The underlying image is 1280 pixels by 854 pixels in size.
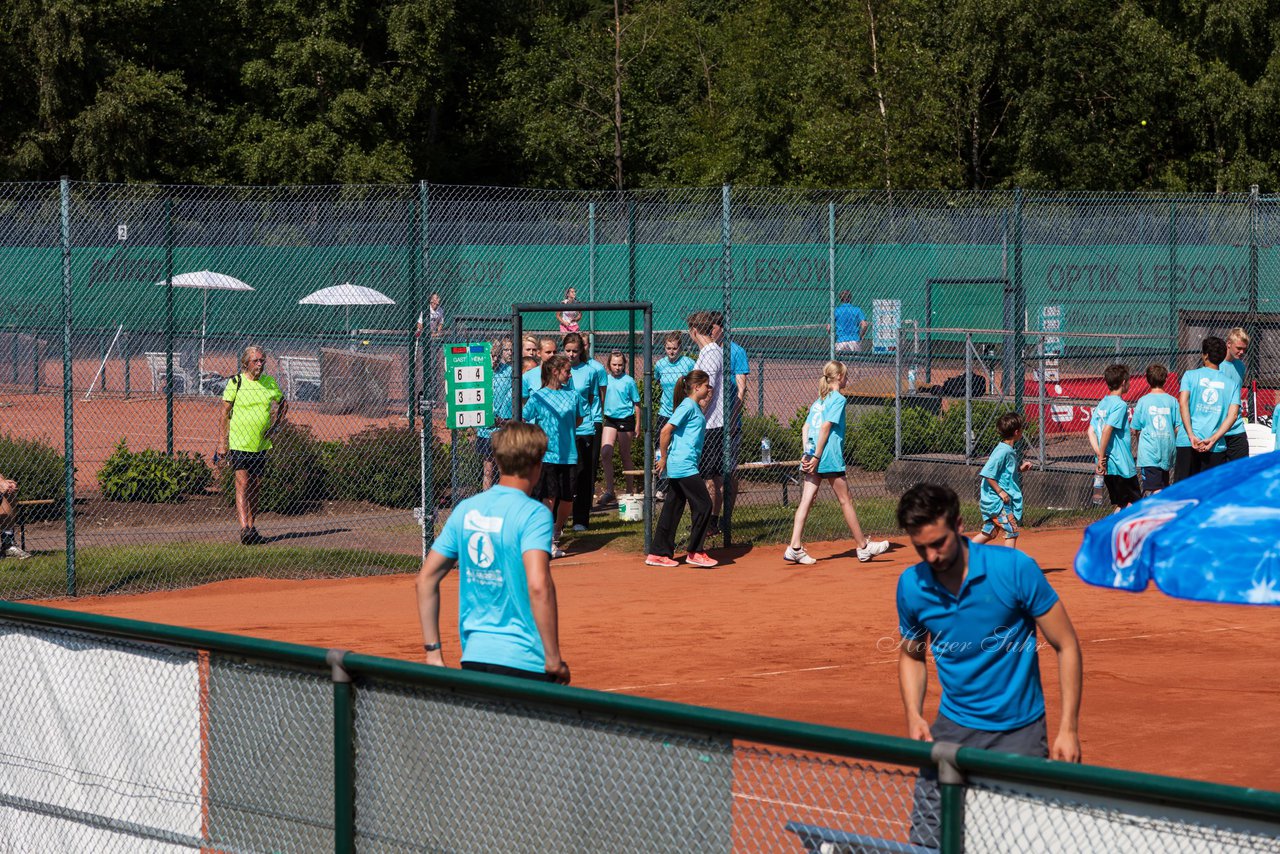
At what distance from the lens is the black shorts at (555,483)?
13383 mm

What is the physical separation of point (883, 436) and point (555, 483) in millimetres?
6456

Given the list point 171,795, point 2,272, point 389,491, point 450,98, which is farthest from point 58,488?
point 450,98

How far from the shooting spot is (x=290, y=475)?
14.6m

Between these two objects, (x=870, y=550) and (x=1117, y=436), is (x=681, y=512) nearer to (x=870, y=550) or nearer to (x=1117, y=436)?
(x=870, y=550)

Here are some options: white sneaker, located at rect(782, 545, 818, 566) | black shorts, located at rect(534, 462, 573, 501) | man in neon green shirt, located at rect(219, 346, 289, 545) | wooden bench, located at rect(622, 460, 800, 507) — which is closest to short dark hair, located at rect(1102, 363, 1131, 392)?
white sneaker, located at rect(782, 545, 818, 566)

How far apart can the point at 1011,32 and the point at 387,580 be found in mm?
27298

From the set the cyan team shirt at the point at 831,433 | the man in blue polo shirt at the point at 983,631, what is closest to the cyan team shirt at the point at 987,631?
the man in blue polo shirt at the point at 983,631

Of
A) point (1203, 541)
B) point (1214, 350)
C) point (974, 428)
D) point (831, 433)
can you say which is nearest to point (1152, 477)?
point (1214, 350)

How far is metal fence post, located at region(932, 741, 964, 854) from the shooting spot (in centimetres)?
327

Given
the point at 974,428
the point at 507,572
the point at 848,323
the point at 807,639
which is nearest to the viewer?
the point at 507,572

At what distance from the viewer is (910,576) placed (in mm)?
5230

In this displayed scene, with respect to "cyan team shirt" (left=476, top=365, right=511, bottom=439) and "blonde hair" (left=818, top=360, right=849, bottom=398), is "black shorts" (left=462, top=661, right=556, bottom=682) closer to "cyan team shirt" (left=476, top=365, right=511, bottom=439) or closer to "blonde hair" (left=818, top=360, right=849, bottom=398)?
"blonde hair" (left=818, top=360, right=849, bottom=398)

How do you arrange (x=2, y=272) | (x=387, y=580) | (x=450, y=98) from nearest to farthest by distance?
(x=387, y=580), (x=2, y=272), (x=450, y=98)

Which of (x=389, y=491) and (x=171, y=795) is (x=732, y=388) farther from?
(x=171, y=795)
